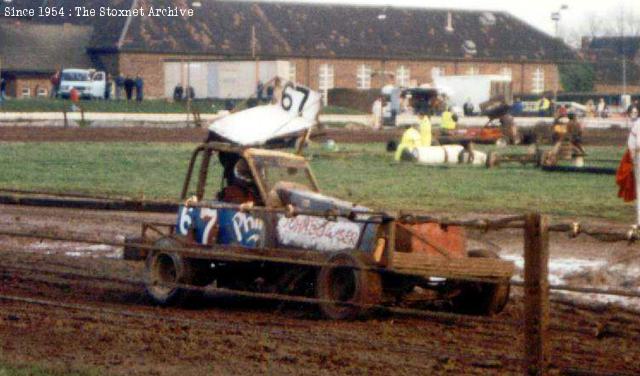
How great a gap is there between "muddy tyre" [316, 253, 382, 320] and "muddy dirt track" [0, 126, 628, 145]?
1178 inches

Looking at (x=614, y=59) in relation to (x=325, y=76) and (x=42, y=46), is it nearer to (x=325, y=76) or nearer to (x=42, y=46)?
(x=325, y=76)

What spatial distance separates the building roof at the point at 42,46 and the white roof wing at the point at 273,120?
229 feet

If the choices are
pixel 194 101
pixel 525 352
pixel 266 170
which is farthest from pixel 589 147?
pixel 525 352

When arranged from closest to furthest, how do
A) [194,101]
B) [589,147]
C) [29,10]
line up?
[589,147]
[194,101]
[29,10]

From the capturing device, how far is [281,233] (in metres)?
12.1

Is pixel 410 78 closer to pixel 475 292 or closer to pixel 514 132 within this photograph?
pixel 514 132

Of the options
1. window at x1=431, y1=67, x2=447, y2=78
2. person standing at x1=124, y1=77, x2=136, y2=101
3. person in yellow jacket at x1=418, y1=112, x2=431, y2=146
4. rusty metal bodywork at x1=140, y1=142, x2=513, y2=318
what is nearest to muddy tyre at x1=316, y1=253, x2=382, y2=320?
rusty metal bodywork at x1=140, y1=142, x2=513, y2=318

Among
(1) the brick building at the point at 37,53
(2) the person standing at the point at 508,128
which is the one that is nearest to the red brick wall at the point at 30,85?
(1) the brick building at the point at 37,53

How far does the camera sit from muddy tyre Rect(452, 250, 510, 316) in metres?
11.7

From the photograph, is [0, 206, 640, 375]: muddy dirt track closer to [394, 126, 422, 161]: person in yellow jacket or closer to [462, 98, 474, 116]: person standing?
[394, 126, 422, 161]: person in yellow jacket

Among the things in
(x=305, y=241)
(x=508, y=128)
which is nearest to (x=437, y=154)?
(x=508, y=128)

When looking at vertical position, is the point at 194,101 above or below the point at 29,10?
below

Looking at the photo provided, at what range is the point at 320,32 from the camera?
90438 mm

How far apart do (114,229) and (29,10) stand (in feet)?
189
